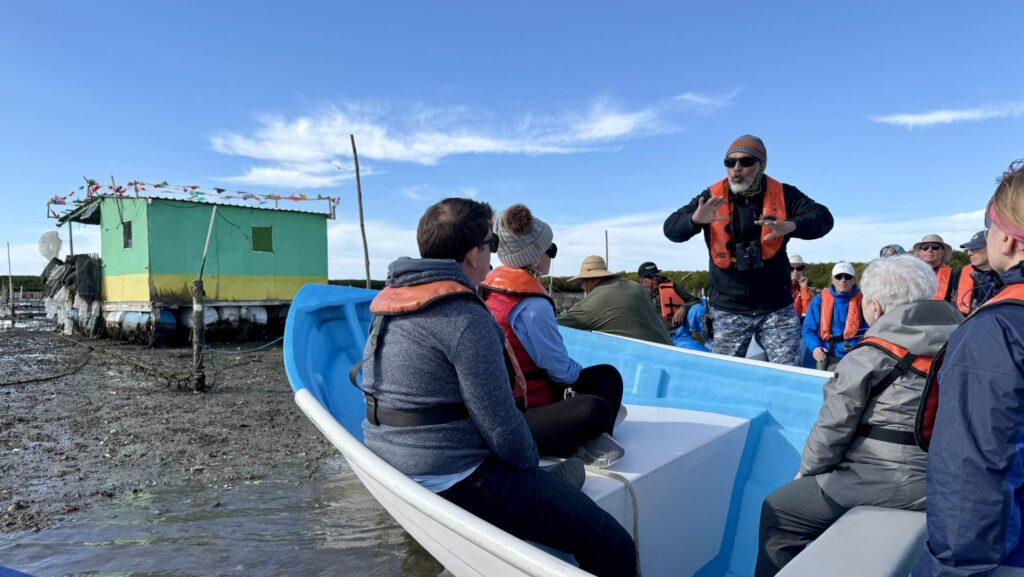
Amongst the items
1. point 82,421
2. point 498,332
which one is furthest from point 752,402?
point 82,421

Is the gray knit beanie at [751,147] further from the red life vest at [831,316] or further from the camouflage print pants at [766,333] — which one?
the red life vest at [831,316]

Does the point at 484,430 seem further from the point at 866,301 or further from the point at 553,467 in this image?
the point at 866,301

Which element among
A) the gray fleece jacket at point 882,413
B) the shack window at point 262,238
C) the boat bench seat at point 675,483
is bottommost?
the boat bench seat at point 675,483

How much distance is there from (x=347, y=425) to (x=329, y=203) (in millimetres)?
14719

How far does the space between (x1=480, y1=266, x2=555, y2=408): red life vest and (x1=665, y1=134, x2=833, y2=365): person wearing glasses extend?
1.47 metres

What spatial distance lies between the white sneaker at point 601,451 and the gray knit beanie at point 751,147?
1.97 m

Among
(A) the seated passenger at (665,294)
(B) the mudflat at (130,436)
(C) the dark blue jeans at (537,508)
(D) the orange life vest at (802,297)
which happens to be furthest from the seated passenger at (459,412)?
(D) the orange life vest at (802,297)

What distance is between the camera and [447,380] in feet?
5.70

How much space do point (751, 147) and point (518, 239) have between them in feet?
5.58

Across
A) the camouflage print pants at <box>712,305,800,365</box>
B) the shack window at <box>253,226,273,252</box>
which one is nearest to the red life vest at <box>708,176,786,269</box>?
the camouflage print pants at <box>712,305,800,365</box>

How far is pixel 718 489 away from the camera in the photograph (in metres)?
2.71

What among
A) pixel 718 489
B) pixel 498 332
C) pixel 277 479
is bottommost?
pixel 277 479

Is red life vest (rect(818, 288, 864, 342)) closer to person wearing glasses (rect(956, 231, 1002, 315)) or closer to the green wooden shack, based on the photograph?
person wearing glasses (rect(956, 231, 1002, 315))

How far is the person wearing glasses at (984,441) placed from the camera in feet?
3.82
